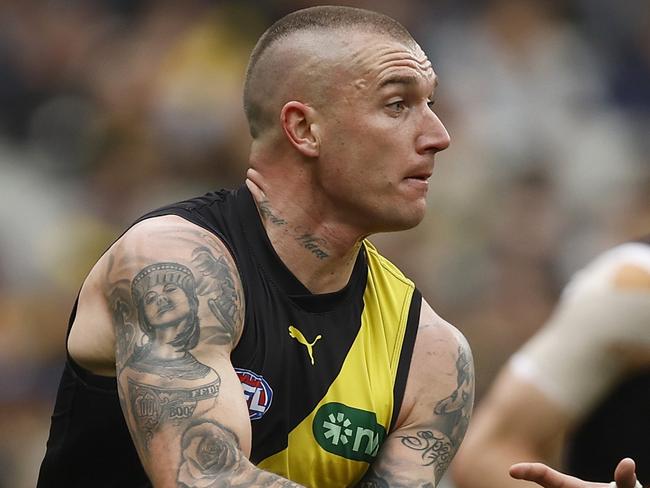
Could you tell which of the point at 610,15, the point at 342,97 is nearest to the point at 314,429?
the point at 342,97

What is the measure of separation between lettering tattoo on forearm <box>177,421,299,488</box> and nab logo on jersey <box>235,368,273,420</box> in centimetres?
28

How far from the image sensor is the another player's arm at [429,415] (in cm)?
405

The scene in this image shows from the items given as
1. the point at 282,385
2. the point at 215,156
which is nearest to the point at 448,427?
the point at 282,385

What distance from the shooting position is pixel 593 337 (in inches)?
181

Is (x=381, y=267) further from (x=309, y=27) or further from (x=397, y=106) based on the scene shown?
(x=309, y=27)

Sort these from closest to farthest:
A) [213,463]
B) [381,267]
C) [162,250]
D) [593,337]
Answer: [213,463]
[162,250]
[381,267]
[593,337]

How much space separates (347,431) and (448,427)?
37 centimetres

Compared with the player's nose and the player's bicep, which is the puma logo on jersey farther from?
the player's nose

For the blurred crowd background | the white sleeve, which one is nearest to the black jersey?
the white sleeve

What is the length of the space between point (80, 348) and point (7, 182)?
4.88m

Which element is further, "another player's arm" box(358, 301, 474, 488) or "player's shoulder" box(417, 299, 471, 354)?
"player's shoulder" box(417, 299, 471, 354)

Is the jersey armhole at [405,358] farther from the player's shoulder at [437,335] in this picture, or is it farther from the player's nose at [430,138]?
the player's nose at [430,138]

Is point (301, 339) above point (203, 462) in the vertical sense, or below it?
above

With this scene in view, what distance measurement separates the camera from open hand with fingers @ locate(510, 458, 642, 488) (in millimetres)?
3723
